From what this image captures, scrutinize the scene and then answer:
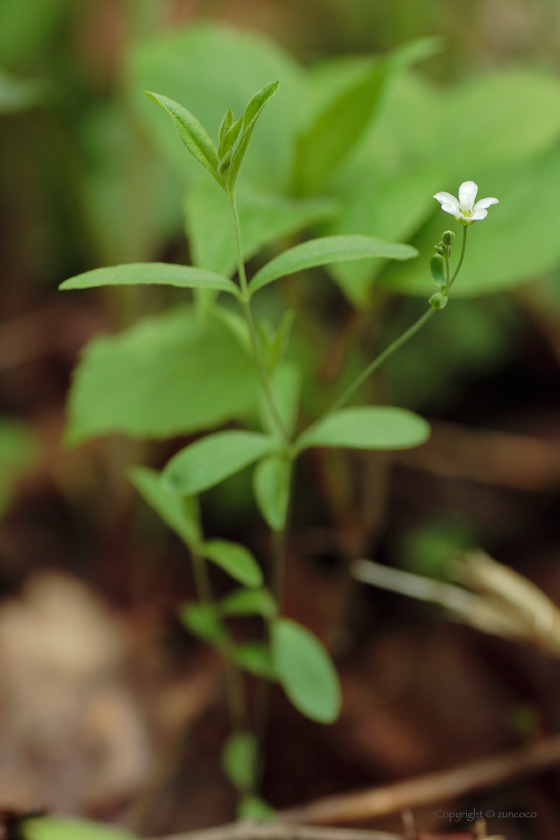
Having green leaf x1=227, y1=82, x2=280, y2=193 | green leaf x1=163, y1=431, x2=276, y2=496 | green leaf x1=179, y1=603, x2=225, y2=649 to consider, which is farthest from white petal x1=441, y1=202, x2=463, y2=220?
green leaf x1=179, y1=603, x2=225, y2=649

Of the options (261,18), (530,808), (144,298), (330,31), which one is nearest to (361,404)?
(144,298)

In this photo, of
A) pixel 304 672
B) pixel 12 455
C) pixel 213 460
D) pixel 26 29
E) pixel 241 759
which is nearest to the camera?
pixel 213 460

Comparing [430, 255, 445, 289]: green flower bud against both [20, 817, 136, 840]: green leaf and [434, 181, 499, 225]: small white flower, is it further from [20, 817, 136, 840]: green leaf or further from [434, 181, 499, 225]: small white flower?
[20, 817, 136, 840]: green leaf

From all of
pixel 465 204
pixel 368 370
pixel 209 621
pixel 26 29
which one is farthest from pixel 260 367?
pixel 26 29

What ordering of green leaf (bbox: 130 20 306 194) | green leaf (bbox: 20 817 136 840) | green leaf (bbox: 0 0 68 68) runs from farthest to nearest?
green leaf (bbox: 0 0 68 68) < green leaf (bbox: 130 20 306 194) < green leaf (bbox: 20 817 136 840)

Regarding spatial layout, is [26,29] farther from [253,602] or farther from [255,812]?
[255,812]

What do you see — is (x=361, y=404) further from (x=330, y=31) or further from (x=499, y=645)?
(x=330, y=31)
